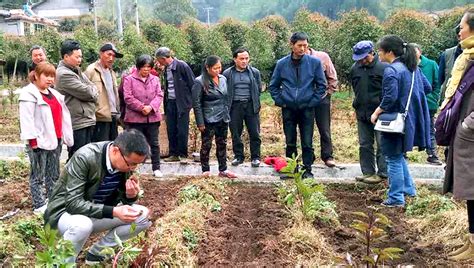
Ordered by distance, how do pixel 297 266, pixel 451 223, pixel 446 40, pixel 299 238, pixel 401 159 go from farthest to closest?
pixel 446 40 < pixel 401 159 < pixel 451 223 < pixel 299 238 < pixel 297 266

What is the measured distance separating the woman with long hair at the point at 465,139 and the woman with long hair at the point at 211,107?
2.83 meters

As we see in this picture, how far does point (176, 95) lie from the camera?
6.62 metres

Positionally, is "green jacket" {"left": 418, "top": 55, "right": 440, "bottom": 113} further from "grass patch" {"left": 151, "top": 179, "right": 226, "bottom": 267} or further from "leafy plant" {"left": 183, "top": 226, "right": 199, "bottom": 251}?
"leafy plant" {"left": 183, "top": 226, "right": 199, "bottom": 251}

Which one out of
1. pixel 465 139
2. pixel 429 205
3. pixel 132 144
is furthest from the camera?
pixel 429 205

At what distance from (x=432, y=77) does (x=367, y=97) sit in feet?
5.34

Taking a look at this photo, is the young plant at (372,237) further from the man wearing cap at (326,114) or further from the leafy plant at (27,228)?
the man wearing cap at (326,114)

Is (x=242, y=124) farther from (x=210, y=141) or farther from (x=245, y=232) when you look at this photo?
(x=245, y=232)

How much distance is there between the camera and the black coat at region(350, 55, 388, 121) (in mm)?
5461

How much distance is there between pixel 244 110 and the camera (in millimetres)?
6348

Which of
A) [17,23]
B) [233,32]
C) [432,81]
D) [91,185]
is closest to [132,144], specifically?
[91,185]

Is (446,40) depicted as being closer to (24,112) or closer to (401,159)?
(401,159)

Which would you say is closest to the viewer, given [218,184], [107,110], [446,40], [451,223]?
[451,223]

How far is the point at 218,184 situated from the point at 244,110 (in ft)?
4.22

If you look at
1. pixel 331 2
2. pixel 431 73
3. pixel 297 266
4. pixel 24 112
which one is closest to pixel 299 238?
pixel 297 266
